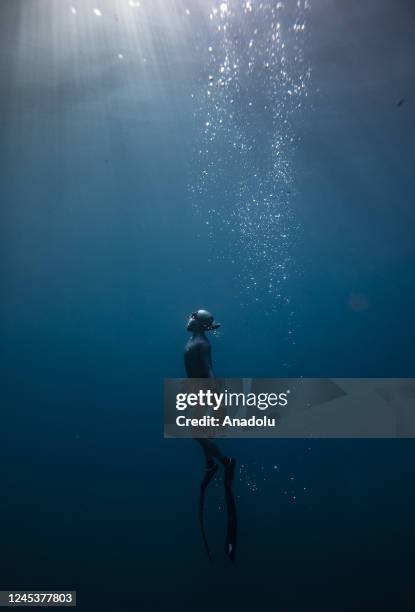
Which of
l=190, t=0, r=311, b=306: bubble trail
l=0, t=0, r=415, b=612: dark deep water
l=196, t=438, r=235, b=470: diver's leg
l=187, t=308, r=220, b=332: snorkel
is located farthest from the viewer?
l=0, t=0, r=415, b=612: dark deep water

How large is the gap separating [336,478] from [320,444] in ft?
3.91

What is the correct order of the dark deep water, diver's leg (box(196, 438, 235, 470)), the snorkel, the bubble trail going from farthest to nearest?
1. the dark deep water
2. the bubble trail
3. diver's leg (box(196, 438, 235, 470))
4. the snorkel

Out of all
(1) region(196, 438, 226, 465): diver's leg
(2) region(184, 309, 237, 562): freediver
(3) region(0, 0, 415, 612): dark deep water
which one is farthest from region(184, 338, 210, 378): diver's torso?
(3) region(0, 0, 415, 612): dark deep water

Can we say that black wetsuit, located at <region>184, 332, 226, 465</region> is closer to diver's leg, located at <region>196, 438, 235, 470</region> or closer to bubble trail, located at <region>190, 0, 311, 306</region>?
diver's leg, located at <region>196, 438, 235, 470</region>

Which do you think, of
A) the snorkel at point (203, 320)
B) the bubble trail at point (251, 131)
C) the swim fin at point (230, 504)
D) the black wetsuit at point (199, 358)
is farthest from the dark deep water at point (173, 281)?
the black wetsuit at point (199, 358)

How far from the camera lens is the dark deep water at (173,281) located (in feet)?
22.1

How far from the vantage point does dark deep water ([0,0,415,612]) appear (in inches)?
265

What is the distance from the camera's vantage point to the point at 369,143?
8.51 m

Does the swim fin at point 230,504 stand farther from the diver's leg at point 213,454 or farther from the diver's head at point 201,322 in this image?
the diver's head at point 201,322

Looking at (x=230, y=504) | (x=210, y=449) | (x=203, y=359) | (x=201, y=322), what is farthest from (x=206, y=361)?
(x=230, y=504)

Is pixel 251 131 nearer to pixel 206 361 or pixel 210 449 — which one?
pixel 206 361

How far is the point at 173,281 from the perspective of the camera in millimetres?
13773

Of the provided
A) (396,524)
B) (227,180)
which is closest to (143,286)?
(227,180)

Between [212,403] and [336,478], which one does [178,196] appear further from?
[336,478]
